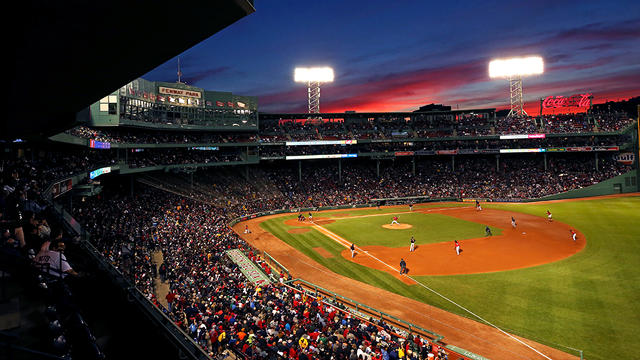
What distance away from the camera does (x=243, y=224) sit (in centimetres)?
4394

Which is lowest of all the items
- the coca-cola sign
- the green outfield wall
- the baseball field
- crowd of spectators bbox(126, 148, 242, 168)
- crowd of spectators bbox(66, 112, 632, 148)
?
the baseball field

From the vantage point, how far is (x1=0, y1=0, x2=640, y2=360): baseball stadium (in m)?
6.15

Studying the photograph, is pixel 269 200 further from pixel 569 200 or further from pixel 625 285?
pixel 569 200

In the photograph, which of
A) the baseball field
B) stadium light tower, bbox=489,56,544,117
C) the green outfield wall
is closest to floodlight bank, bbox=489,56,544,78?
stadium light tower, bbox=489,56,544,117

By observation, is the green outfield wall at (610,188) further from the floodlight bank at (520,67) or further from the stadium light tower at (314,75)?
the stadium light tower at (314,75)

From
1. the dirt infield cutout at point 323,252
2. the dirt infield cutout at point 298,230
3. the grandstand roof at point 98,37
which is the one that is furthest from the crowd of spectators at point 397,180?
the grandstand roof at point 98,37

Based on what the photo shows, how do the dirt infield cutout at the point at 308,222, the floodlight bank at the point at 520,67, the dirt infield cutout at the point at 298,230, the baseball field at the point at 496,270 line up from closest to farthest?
the baseball field at the point at 496,270 < the dirt infield cutout at the point at 298,230 < the dirt infield cutout at the point at 308,222 < the floodlight bank at the point at 520,67

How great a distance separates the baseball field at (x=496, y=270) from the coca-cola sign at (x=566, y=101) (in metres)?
27.1

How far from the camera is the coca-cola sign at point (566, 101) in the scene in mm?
64500

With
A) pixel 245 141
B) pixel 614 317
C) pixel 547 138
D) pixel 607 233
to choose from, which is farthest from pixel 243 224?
pixel 547 138

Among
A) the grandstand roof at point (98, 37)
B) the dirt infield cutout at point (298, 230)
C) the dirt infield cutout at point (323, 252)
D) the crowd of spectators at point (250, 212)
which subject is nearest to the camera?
the grandstand roof at point (98, 37)

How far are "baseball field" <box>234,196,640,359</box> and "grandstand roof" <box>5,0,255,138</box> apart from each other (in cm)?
1638

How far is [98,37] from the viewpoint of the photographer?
443 cm

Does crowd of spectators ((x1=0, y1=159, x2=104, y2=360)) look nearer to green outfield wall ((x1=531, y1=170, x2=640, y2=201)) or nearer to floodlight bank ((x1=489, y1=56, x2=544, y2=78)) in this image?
green outfield wall ((x1=531, y1=170, x2=640, y2=201))
